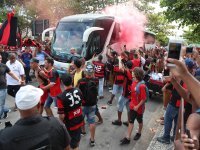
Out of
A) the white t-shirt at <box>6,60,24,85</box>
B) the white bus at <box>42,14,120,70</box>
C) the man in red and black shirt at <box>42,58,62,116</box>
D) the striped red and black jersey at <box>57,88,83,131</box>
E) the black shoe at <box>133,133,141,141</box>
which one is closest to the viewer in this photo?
the striped red and black jersey at <box>57,88,83,131</box>

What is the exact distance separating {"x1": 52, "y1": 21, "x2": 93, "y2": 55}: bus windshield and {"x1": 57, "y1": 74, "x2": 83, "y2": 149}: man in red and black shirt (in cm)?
740

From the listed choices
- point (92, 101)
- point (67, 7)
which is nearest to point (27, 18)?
point (67, 7)

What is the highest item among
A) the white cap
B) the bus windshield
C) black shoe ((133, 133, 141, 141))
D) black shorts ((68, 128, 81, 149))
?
the bus windshield

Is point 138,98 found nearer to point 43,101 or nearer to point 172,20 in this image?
point 43,101

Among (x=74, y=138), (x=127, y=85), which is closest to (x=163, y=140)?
(x=127, y=85)

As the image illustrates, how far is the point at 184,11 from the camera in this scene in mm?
14727

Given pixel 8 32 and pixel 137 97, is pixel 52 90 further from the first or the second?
pixel 137 97

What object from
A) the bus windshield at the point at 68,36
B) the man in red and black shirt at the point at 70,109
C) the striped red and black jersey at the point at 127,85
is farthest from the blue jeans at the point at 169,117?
the bus windshield at the point at 68,36

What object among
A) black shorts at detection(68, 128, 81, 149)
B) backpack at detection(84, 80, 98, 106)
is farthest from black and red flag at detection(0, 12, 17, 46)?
black shorts at detection(68, 128, 81, 149)

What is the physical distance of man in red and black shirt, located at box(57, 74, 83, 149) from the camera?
4348 mm

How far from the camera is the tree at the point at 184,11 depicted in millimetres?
14387

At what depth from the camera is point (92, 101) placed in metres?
5.55

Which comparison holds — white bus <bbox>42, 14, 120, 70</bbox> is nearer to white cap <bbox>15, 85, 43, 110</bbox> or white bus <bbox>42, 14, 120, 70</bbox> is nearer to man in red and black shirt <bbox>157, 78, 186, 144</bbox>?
man in red and black shirt <bbox>157, 78, 186, 144</bbox>

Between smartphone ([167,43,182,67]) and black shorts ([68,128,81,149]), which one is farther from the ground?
smartphone ([167,43,182,67])
